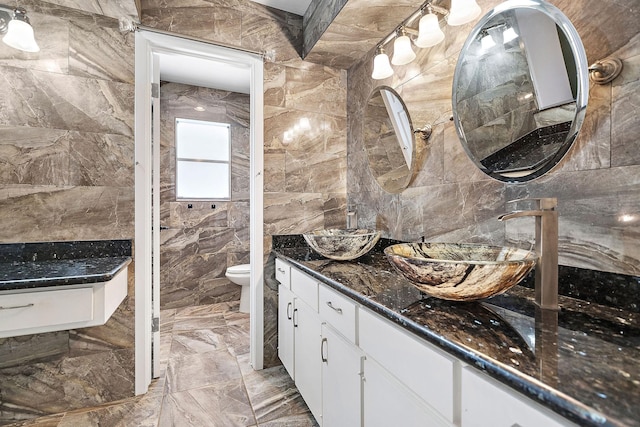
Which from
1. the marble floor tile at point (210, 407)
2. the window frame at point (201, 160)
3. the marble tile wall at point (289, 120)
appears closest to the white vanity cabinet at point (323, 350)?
the marble floor tile at point (210, 407)

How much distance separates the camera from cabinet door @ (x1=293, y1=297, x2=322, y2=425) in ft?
4.95

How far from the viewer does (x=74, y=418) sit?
5.60ft

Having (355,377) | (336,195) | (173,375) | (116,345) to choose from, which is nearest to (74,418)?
(116,345)

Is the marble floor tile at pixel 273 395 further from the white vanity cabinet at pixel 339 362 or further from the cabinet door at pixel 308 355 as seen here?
the white vanity cabinet at pixel 339 362

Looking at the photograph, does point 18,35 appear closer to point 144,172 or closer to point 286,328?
point 144,172

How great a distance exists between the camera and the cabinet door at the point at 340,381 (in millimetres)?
1157

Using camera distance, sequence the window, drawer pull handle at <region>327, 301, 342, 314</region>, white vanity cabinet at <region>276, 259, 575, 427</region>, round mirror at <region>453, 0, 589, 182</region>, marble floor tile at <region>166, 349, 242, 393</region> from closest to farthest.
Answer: white vanity cabinet at <region>276, 259, 575, 427</region> < round mirror at <region>453, 0, 589, 182</region> < drawer pull handle at <region>327, 301, 342, 314</region> < marble floor tile at <region>166, 349, 242, 393</region> < the window

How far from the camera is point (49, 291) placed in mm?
1328

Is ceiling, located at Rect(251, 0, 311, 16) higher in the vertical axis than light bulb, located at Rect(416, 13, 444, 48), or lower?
higher

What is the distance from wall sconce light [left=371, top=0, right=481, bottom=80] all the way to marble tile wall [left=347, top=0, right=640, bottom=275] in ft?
0.37

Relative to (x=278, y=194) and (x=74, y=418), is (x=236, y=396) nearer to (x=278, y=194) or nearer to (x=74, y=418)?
(x=74, y=418)

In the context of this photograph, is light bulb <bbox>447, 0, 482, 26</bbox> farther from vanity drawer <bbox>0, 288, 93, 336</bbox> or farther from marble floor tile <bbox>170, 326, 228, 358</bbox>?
marble floor tile <bbox>170, 326, 228, 358</bbox>

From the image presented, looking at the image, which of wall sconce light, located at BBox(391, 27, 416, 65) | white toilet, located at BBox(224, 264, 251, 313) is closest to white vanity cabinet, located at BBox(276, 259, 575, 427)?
Result: wall sconce light, located at BBox(391, 27, 416, 65)

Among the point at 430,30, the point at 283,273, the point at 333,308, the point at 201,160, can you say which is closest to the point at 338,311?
the point at 333,308
